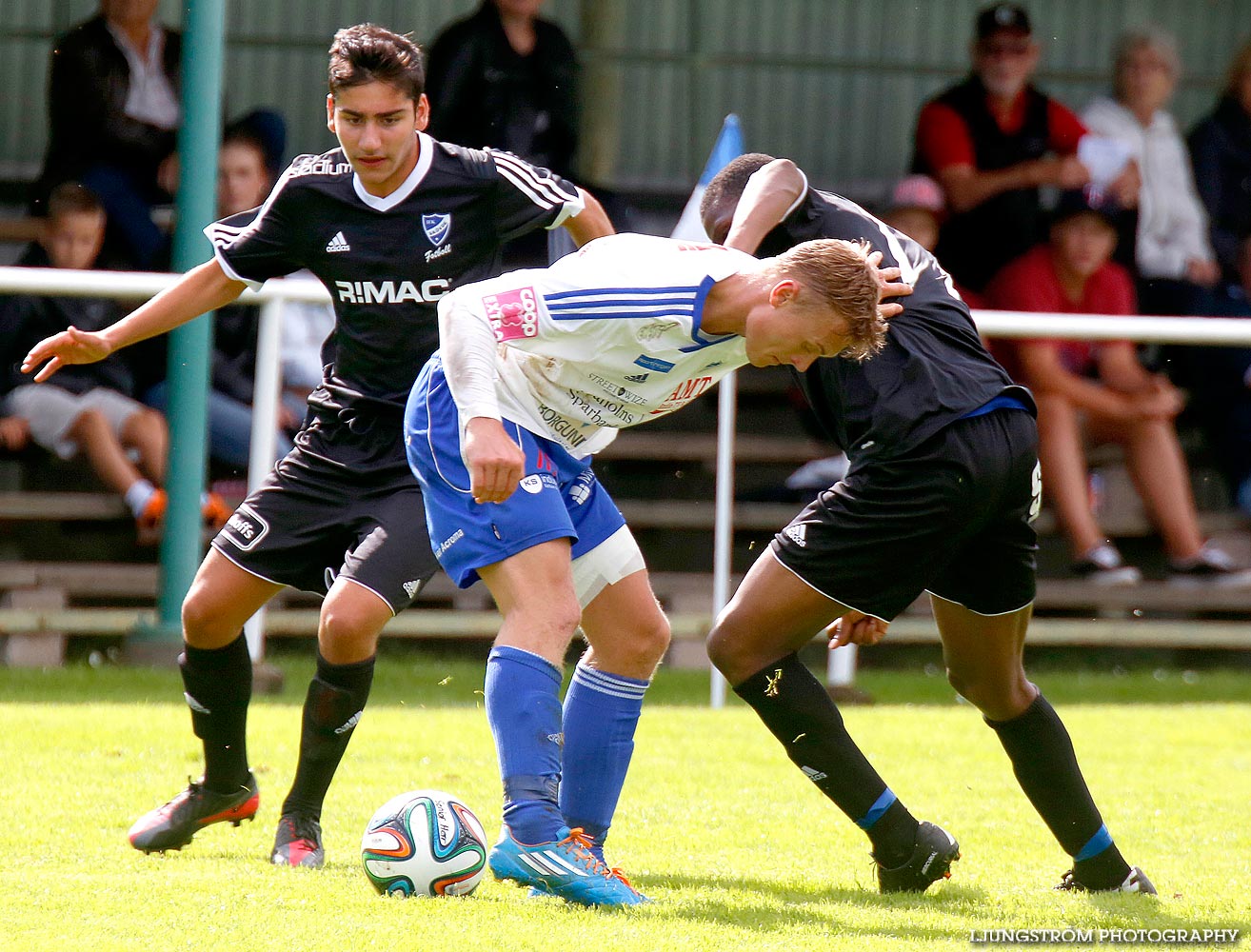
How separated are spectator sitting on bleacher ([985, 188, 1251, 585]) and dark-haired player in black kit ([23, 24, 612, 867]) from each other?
4.40 metres

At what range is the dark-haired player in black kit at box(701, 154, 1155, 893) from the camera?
3.91m

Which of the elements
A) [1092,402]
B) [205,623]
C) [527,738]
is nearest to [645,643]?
[527,738]

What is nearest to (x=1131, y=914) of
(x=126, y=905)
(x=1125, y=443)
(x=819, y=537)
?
(x=819, y=537)

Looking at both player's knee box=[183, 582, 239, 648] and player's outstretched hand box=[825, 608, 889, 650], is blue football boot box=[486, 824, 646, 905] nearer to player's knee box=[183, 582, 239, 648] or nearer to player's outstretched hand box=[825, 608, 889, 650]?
player's outstretched hand box=[825, 608, 889, 650]

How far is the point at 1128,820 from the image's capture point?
5051 mm

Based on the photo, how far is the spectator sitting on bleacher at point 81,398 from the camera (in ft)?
25.0

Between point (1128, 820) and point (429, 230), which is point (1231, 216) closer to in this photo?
point (1128, 820)

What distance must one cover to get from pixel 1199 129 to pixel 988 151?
1.59 meters

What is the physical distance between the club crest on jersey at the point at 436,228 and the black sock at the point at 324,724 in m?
1.11

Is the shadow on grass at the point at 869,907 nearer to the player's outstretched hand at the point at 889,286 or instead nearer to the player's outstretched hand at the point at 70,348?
the player's outstretched hand at the point at 889,286

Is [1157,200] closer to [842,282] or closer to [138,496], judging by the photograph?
[138,496]

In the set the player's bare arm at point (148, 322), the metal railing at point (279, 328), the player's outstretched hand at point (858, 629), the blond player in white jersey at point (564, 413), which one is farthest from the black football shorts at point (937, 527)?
the metal railing at point (279, 328)

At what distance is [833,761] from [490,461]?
45.8 inches

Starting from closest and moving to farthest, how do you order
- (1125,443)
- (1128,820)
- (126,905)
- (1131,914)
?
(126,905), (1131,914), (1128,820), (1125,443)
